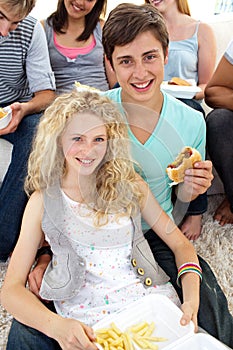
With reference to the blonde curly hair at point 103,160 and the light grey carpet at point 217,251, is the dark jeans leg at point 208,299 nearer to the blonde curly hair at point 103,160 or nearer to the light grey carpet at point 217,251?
the blonde curly hair at point 103,160

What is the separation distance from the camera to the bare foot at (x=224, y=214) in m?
1.91

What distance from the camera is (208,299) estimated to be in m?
1.23

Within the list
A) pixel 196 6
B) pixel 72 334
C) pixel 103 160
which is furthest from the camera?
pixel 196 6

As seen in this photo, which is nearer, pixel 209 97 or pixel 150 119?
pixel 150 119

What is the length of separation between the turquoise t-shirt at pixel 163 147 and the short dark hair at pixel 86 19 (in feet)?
2.20

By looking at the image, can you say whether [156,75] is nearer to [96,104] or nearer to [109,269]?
[96,104]

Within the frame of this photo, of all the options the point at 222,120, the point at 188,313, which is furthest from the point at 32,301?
the point at 222,120

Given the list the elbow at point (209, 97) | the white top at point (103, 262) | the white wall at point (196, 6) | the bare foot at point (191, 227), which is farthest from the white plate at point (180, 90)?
the white wall at point (196, 6)

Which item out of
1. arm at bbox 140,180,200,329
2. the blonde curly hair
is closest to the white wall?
the blonde curly hair

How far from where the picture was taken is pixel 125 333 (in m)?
1.07

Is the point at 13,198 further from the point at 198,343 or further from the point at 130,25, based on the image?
the point at 198,343

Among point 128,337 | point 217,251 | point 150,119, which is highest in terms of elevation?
point 150,119

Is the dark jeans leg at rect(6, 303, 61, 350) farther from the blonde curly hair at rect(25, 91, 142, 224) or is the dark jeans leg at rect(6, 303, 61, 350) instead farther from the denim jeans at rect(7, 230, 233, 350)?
the blonde curly hair at rect(25, 91, 142, 224)

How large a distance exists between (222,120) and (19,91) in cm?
71
